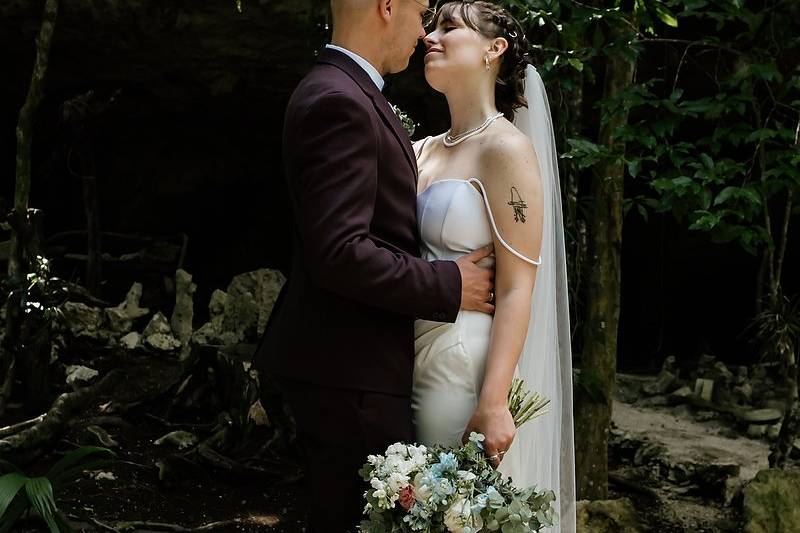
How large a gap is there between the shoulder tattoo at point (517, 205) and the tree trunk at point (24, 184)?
11.2ft

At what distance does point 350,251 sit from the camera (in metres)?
1.75

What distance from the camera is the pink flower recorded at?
5.90 ft

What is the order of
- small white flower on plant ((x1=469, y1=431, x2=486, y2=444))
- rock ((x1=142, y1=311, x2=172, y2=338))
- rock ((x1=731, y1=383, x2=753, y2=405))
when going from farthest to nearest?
rock ((x1=142, y1=311, x2=172, y2=338)), rock ((x1=731, y1=383, x2=753, y2=405)), small white flower on plant ((x1=469, y1=431, x2=486, y2=444))

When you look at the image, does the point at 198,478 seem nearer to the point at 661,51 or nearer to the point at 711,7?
the point at 711,7

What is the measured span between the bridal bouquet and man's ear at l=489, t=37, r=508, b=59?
2.94 ft

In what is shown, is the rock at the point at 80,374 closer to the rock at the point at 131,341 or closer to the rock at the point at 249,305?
the rock at the point at 131,341

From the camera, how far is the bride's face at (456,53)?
7.15 ft

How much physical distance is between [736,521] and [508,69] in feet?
10.7

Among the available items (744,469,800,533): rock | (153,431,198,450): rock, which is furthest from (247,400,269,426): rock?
(744,469,800,533): rock

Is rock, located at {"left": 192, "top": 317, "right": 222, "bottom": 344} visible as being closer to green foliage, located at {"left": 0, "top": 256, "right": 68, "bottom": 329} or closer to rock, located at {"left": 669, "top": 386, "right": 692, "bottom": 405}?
green foliage, located at {"left": 0, "top": 256, "right": 68, "bottom": 329}

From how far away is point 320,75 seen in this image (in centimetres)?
191

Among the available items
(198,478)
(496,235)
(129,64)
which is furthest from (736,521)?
(129,64)

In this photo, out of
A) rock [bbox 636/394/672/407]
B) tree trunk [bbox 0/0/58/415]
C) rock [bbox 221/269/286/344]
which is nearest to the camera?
tree trunk [bbox 0/0/58/415]

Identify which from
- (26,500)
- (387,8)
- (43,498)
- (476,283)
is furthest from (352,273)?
(26,500)
